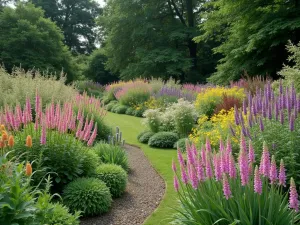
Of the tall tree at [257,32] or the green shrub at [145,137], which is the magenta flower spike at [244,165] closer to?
the green shrub at [145,137]

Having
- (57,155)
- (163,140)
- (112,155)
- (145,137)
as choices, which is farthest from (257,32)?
(57,155)

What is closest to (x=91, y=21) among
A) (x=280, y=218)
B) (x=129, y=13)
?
(x=129, y=13)

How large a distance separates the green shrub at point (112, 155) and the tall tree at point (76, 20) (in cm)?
4272

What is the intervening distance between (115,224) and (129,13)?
27520 millimetres

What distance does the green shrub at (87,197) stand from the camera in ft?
14.9

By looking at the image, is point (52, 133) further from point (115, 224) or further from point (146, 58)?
point (146, 58)

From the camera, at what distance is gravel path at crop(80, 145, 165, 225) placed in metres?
4.53

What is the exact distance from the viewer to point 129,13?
2919cm

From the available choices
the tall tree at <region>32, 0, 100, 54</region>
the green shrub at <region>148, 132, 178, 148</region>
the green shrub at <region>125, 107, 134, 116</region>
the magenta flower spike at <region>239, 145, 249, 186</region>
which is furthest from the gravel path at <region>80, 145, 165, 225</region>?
the tall tree at <region>32, 0, 100, 54</region>

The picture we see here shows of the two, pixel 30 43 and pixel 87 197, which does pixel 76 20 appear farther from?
pixel 87 197

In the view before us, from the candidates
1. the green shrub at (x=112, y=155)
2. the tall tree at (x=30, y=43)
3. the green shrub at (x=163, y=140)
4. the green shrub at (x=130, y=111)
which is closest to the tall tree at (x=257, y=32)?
the green shrub at (x=130, y=111)

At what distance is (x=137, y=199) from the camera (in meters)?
5.33

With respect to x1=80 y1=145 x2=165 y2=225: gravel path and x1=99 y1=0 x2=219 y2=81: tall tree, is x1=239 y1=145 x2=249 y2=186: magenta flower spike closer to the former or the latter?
x1=80 y1=145 x2=165 y2=225: gravel path

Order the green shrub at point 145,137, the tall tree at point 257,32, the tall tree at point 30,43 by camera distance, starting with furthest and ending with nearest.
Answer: the tall tree at point 30,43
the tall tree at point 257,32
the green shrub at point 145,137
